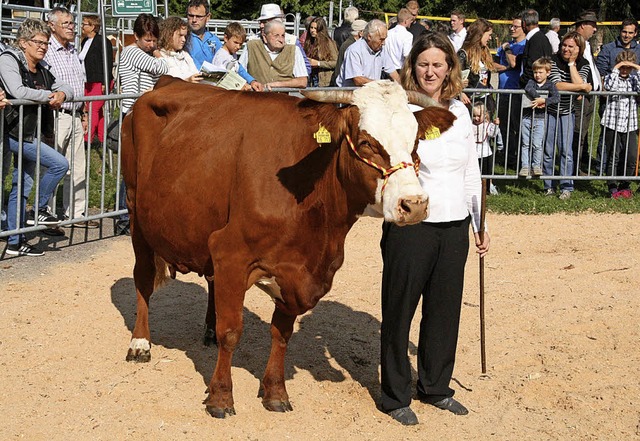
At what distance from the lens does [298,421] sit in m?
5.66

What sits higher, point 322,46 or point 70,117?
point 322,46

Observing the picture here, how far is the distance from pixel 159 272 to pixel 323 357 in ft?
4.49

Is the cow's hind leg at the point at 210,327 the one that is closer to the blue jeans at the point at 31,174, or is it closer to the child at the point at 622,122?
the blue jeans at the point at 31,174

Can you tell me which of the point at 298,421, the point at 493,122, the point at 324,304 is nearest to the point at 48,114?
the point at 324,304

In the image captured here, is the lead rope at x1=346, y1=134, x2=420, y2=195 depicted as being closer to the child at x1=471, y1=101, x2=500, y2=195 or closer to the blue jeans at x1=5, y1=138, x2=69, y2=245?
the blue jeans at x1=5, y1=138, x2=69, y2=245

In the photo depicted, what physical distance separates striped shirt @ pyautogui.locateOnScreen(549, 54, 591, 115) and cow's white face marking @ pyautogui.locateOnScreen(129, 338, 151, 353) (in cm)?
765

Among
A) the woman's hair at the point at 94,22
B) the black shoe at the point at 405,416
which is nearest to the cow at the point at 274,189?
the black shoe at the point at 405,416

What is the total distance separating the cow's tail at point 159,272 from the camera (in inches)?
272

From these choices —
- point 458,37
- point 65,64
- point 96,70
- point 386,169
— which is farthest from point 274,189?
point 458,37

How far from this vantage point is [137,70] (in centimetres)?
1003

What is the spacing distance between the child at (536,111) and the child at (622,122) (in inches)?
34.4

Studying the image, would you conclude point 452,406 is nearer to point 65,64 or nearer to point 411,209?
point 411,209

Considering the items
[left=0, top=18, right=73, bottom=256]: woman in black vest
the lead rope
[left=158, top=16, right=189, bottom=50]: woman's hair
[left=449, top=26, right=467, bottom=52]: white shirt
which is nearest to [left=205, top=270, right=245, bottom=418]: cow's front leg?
the lead rope

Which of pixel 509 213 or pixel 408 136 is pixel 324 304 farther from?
pixel 509 213
